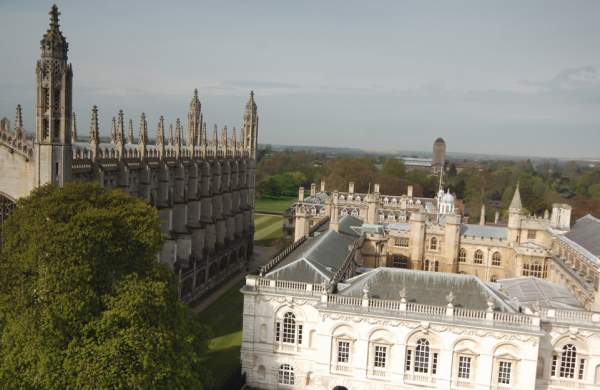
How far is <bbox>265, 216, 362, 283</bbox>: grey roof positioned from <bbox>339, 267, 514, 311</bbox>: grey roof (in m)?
2.10

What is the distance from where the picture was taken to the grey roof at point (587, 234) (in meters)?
38.1

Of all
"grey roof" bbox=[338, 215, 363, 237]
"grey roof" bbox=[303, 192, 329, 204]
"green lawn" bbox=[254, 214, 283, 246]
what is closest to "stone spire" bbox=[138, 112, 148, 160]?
"grey roof" bbox=[338, 215, 363, 237]

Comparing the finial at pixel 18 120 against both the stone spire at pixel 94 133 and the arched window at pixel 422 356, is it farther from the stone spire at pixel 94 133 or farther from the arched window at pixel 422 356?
the arched window at pixel 422 356

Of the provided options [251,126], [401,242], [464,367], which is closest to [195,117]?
[251,126]

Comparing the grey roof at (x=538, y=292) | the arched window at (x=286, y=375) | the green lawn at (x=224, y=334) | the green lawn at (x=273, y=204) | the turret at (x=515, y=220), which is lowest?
the green lawn at (x=273, y=204)

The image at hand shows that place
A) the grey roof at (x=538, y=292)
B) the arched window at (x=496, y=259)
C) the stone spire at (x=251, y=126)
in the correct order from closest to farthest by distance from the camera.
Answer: the grey roof at (x=538, y=292) → the arched window at (x=496, y=259) → the stone spire at (x=251, y=126)

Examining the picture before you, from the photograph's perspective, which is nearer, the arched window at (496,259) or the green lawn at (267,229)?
the arched window at (496,259)

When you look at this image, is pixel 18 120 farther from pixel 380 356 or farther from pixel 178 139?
pixel 380 356

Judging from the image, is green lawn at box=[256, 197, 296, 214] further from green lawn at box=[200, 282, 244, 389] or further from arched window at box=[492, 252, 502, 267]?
green lawn at box=[200, 282, 244, 389]

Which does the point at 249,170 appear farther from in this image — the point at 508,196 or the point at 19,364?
the point at 508,196

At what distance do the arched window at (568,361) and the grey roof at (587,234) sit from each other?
29.1 ft

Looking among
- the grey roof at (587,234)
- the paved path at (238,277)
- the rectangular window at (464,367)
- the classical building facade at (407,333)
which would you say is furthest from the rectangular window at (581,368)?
the paved path at (238,277)

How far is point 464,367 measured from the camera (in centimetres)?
2905

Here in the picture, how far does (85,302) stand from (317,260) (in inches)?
643
